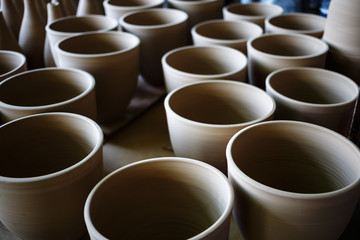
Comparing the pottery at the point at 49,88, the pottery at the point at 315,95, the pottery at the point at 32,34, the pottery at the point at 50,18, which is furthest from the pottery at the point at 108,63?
the pottery at the point at 315,95

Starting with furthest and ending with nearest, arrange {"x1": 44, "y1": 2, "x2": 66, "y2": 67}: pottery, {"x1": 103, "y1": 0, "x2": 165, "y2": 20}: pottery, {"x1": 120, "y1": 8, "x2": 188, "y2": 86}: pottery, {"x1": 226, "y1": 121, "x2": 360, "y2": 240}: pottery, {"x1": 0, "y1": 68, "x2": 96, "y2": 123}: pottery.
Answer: {"x1": 103, "y1": 0, "x2": 165, "y2": 20}: pottery < {"x1": 44, "y1": 2, "x2": 66, "y2": 67}: pottery < {"x1": 120, "y1": 8, "x2": 188, "y2": 86}: pottery < {"x1": 0, "y1": 68, "x2": 96, "y2": 123}: pottery < {"x1": 226, "y1": 121, "x2": 360, "y2": 240}: pottery

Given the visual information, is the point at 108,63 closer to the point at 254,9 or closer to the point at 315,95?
the point at 315,95

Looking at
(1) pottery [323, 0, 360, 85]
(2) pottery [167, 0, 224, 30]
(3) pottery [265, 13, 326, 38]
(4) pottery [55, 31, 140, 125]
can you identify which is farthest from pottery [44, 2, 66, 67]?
(1) pottery [323, 0, 360, 85]

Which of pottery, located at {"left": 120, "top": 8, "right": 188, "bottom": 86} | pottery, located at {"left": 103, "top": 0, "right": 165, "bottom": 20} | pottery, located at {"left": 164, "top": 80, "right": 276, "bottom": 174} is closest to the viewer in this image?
pottery, located at {"left": 164, "top": 80, "right": 276, "bottom": 174}

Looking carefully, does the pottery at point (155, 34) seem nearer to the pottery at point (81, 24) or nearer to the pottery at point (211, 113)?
the pottery at point (81, 24)

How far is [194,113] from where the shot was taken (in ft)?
3.19

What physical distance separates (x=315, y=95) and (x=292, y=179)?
0.94 ft

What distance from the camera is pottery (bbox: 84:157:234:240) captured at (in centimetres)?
62

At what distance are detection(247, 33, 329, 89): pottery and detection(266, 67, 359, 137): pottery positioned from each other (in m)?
0.04

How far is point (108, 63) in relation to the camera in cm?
104

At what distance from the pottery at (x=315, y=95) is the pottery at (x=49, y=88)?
0.47 metres

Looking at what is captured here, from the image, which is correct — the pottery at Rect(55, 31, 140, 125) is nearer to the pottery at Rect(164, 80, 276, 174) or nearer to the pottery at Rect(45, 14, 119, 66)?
the pottery at Rect(45, 14, 119, 66)

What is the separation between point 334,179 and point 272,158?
14cm

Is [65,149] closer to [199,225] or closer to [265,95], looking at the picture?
[199,225]
